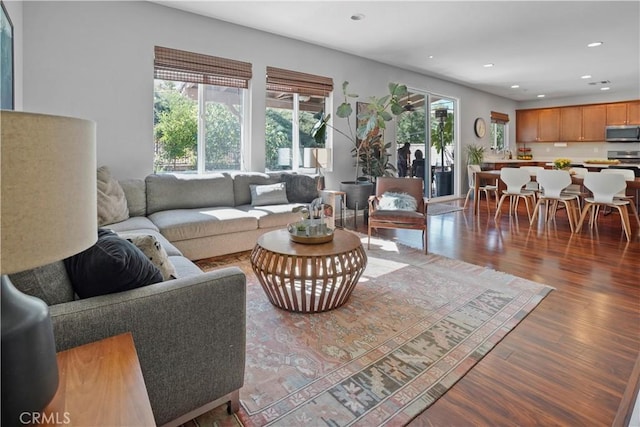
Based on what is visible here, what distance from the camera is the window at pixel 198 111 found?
4230 millimetres

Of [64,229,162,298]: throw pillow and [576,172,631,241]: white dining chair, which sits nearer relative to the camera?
[64,229,162,298]: throw pillow

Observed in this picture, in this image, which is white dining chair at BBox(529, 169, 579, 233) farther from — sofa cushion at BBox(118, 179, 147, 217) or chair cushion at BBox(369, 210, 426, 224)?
sofa cushion at BBox(118, 179, 147, 217)

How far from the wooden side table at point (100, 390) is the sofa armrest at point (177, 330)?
11cm

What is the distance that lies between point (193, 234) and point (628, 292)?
12.2ft

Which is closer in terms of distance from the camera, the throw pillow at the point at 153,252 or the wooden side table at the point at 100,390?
the wooden side table at the point at 100,390

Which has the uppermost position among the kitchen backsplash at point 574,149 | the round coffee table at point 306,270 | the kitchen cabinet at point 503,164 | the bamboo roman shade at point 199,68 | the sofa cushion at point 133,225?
the bamboo roman shade at point 199,68

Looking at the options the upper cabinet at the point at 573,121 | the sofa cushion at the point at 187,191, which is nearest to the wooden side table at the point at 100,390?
the sofa cushion at the point at 187,191

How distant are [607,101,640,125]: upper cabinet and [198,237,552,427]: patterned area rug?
337 inches

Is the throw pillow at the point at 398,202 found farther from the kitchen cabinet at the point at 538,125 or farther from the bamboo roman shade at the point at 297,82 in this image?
the kitchen cabinet at the point at 538,125

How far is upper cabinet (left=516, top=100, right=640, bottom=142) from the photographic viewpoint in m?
8.95

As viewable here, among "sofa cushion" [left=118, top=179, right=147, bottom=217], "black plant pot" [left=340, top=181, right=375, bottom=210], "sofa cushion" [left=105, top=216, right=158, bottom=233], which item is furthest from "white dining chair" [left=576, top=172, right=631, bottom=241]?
"sofa cushion" [left=118, top=179, right=147, bottom=217]

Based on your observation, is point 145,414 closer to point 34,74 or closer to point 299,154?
point 34,74

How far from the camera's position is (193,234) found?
3.45 metres

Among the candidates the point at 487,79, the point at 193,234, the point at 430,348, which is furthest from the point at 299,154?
the point at 487,79
